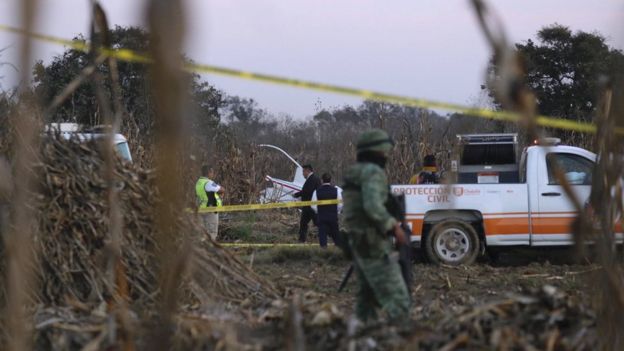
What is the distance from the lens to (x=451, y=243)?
1186 cm

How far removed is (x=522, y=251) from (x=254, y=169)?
38.2ft

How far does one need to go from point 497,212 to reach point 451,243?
80cm

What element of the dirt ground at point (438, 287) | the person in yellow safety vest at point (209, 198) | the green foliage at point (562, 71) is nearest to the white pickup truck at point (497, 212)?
the dirt ground at point (438, 287)

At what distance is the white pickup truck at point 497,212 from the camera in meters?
11.6

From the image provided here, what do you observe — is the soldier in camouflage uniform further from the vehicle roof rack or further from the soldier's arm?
the vehicle roof rack

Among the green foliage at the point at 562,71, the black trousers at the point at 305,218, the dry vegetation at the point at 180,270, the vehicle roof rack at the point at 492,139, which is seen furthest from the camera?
the green foliage at the point at 562,71

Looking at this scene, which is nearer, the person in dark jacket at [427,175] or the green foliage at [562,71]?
the person in dark jacket at [427,175]

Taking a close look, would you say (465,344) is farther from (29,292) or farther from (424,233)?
(424,233)

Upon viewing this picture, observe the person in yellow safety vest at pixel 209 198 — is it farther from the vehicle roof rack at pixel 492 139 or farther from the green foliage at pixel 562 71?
the green foliage at pixel 562 71

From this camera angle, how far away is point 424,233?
39.7ft

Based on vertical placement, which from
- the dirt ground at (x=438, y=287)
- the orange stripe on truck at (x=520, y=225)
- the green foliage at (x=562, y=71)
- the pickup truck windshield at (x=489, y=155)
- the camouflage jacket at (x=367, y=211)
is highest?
the green foliage at (x=562, y=71)

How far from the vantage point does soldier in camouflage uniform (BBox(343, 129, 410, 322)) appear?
5574 millimetres

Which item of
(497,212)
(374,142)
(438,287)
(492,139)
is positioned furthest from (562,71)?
(374,142)

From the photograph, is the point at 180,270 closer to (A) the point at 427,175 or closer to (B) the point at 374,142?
(B) the point at 374,142
